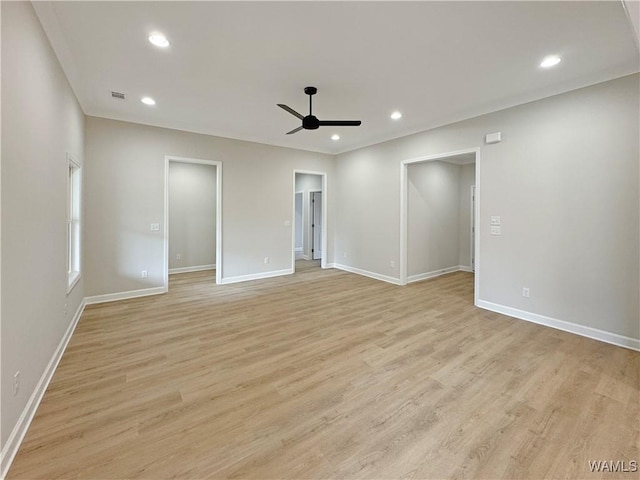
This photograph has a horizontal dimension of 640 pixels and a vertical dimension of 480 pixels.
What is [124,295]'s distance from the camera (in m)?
4.54

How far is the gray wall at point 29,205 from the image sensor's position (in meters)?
1.62

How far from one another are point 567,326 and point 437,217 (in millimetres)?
3302

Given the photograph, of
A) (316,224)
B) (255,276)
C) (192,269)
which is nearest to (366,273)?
(255,276)

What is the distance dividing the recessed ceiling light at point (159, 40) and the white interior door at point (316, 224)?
624cm

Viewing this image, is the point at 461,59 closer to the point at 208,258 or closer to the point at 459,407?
the point at 459,407

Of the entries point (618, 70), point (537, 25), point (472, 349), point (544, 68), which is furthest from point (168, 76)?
point (618, 70)

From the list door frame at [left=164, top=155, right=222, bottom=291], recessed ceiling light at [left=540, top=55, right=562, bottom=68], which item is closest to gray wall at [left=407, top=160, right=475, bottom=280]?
recessed ceiling light at [left=540, top=55, right=562, bottom=68]

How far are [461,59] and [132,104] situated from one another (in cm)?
429

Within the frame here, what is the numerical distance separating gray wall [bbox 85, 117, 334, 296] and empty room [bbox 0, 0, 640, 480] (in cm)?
4

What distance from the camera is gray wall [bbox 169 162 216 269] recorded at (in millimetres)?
6609

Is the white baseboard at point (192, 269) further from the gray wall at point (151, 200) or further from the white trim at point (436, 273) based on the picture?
the white trim at point (436, 273)

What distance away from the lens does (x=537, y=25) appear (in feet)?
7.59

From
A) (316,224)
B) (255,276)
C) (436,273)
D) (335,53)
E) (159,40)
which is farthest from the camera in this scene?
(316,224)

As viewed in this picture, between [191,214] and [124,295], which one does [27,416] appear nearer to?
[124,295]
